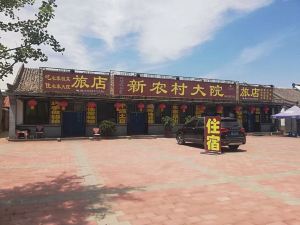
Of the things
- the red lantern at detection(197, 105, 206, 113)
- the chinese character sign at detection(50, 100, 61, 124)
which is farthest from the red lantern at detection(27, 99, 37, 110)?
the red lantern at detection(197, 105, 206, 113)

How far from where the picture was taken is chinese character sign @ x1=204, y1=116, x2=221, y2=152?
50.0 feet

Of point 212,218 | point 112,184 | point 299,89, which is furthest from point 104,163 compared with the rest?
point 299,89

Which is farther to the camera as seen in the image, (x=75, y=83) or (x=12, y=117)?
(x=75, y=83)

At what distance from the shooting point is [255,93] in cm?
3134

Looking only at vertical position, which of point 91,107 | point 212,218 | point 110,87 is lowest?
point 212,218

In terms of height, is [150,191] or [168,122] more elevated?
[168,122]

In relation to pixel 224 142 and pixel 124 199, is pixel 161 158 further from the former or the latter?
pixel 124 199

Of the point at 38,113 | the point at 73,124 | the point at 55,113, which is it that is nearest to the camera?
the point at 38,113

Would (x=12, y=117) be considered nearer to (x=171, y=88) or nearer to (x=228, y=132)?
(x=171, y=88)

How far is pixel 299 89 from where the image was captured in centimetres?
4409

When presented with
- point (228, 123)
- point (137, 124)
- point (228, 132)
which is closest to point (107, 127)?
point (137, 124)

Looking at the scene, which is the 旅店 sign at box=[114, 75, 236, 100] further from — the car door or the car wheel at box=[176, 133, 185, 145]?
the car door

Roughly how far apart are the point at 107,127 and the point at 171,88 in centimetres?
663

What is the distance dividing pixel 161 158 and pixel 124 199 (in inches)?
267
